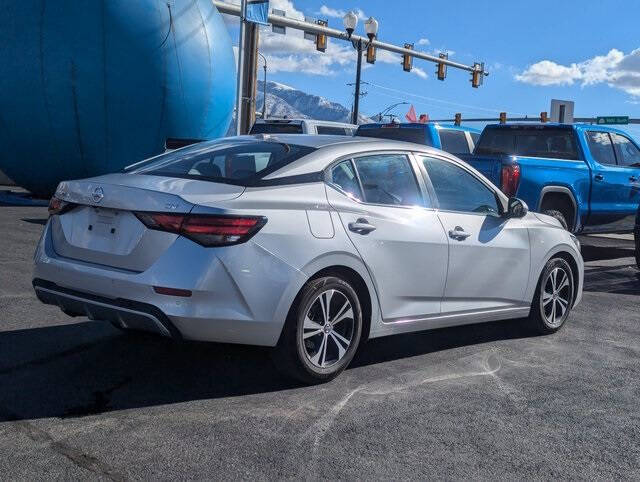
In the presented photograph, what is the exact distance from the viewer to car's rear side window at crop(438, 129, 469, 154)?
1249 centimetres

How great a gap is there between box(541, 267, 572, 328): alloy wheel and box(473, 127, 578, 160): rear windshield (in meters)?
4.79

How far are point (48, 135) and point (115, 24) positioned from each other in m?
2.81

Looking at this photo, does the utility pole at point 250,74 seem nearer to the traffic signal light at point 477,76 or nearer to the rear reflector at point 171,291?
the traffic signal light at point 477,76

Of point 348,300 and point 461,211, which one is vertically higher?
point 461,211

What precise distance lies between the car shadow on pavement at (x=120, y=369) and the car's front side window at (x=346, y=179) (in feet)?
4.08

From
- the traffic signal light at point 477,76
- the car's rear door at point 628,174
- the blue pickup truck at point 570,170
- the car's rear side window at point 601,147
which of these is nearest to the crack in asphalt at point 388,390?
the blue pickup truck at point 570,170

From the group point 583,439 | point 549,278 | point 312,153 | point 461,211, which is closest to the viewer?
point 583,439

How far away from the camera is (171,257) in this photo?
412 cm

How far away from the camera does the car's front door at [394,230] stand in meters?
4.81

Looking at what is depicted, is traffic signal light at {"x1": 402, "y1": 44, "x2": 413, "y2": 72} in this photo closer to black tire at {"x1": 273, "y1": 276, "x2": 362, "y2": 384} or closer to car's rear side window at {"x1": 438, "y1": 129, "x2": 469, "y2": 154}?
car's rear side window at {"x1": 438, "y1": 129, "x2": 469, "y2": 154}

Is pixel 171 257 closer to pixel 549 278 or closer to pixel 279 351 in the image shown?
pixel 279 351

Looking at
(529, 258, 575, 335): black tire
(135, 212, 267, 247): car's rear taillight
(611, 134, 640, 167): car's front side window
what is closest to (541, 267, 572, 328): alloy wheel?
(529, 258, 575, 335): black tire

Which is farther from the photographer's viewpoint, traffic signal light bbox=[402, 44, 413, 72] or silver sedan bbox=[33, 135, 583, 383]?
traffic signal light bbox=[402, 44, 413, 72]

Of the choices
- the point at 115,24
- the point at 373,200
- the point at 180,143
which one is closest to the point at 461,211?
the point at 373,200
